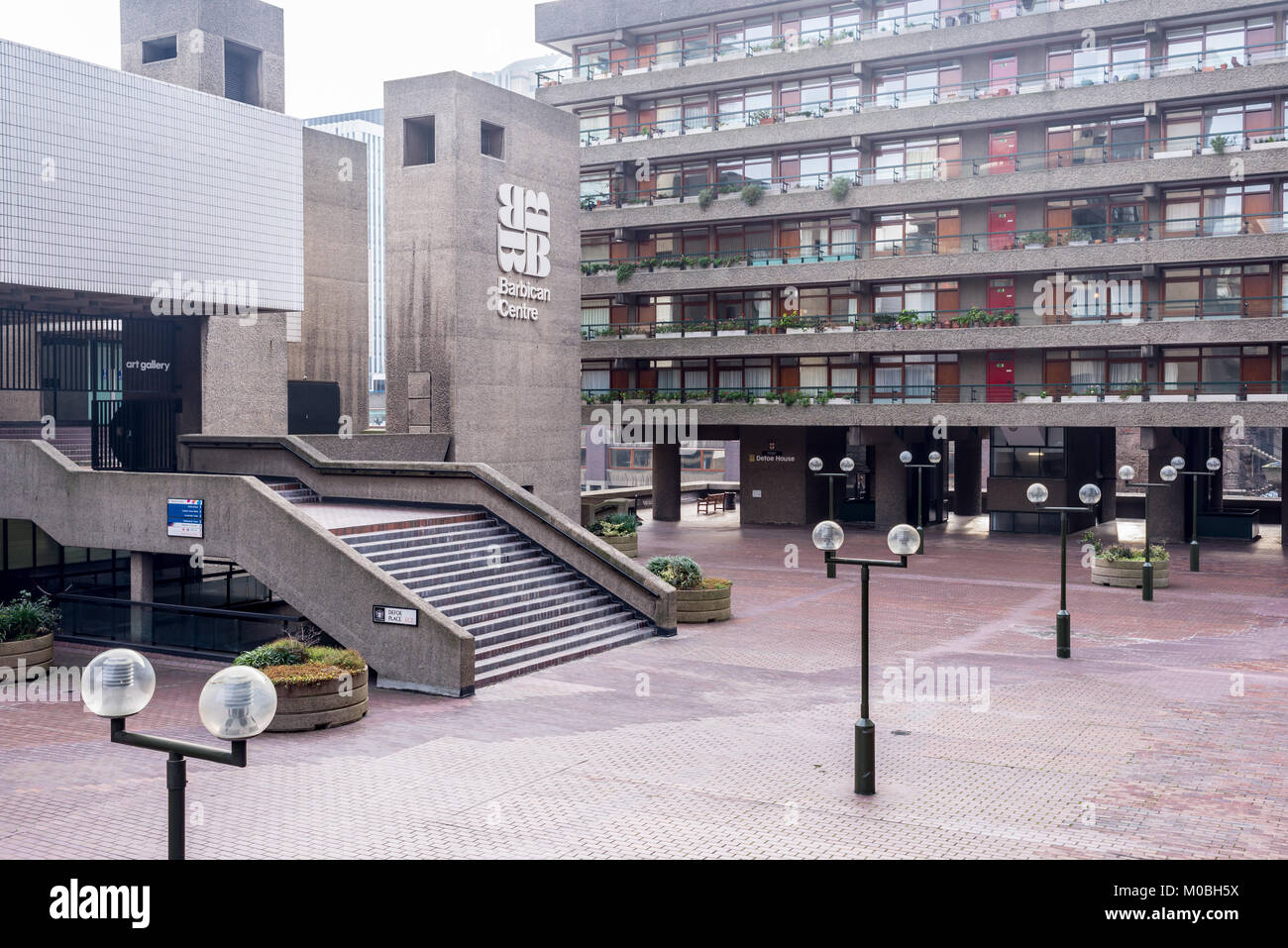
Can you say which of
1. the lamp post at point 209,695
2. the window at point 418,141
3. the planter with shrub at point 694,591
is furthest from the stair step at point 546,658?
the window at point 418,141

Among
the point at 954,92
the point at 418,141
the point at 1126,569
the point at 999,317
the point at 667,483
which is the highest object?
the point at 954,92

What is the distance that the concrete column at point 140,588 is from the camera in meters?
22.9

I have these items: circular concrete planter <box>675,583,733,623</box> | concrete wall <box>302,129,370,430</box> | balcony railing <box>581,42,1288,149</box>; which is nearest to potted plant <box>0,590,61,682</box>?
circular concrete planter <box>675,583,733,623</box>

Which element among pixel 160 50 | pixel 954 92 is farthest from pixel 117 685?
pixel 954 92

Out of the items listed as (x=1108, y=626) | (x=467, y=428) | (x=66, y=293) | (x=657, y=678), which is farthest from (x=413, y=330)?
(x=1108, y=626)

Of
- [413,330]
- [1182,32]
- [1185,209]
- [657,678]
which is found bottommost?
[657,678]

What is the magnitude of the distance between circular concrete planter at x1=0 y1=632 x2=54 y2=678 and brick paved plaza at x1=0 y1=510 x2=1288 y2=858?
3.50ft

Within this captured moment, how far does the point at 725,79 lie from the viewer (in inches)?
1927

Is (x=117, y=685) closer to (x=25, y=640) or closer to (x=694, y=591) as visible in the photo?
(x=25, y=640)

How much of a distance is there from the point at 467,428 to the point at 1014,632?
630 inches

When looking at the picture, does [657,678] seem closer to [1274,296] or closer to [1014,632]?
[1014,632]

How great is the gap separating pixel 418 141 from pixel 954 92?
72.7ft

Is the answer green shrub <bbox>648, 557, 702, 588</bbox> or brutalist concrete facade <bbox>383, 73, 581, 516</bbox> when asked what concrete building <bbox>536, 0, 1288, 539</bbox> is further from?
green shrub <bbox>648, 557, 702, 588</bbox>

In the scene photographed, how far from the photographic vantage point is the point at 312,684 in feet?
55.6
